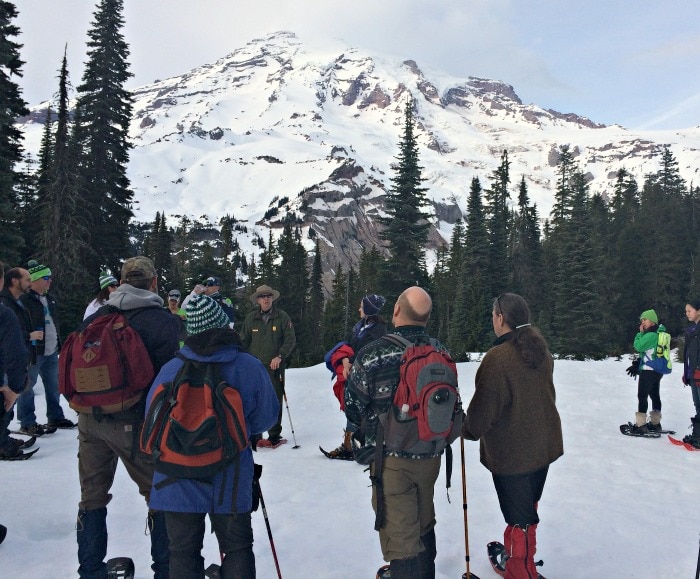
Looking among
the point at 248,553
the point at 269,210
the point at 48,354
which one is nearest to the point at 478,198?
the point at 48,354

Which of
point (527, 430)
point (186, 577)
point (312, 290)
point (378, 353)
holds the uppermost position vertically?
point (312, 290)

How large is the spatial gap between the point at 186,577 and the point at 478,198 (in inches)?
1701

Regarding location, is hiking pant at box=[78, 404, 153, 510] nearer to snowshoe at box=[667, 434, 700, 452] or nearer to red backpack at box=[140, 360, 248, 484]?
red backpack at box=[140, 360, 248, 484]

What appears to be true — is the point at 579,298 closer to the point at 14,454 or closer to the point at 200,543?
the point at 14,454

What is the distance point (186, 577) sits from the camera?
109 inches

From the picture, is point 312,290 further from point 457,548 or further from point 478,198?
point 457,548

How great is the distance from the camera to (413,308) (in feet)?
10.8

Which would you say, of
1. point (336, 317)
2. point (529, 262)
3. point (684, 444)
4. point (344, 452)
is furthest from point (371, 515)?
point (336, 317)

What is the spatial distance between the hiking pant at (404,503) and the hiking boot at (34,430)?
20.0 ft

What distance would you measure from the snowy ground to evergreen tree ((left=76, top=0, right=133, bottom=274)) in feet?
70.1

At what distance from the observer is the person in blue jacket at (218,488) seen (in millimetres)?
2744

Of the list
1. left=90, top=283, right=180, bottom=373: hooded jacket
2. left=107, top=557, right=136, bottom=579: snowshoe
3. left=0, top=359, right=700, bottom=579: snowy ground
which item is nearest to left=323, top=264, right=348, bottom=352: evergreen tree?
left=0, top=359, right=700, bottom=579: snowy ground

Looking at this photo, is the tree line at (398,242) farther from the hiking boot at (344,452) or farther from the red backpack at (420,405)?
the red backpack at (420,405)

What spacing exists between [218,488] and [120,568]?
1.55m
